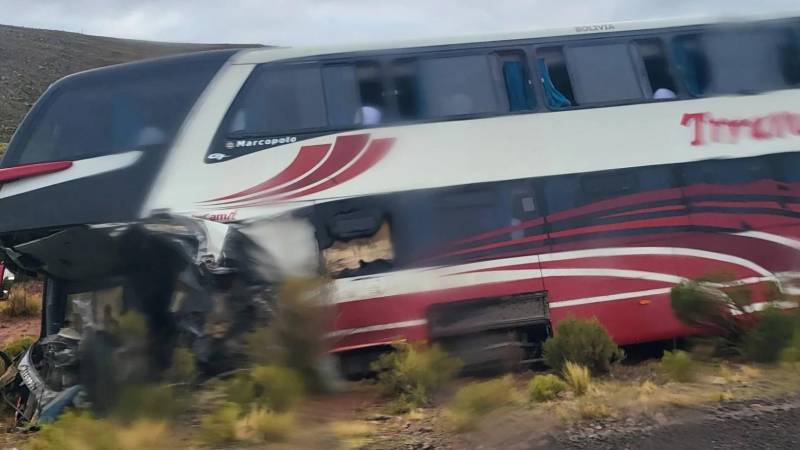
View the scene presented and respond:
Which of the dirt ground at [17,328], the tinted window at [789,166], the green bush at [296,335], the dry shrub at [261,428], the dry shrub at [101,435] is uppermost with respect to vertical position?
the tinted window at [789,166]

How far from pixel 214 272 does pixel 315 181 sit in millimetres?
1743

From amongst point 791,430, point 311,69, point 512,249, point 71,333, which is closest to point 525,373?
point 512,249

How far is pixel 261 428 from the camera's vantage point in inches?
257

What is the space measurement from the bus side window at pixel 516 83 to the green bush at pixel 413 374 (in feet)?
9.98

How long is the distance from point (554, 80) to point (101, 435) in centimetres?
639

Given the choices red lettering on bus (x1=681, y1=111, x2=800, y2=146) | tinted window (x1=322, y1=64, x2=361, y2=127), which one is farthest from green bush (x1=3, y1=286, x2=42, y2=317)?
red lettering on bus (x1=681, y1=111, x2=800, y2=146)

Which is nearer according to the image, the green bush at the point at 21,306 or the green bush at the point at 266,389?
the green bush at the point at 266,389

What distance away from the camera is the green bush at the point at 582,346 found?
8.52 m

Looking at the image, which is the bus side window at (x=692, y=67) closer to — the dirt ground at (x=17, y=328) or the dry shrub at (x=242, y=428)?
the dry shrub at (x=242, y=428)

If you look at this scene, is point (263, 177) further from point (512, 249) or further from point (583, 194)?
point (583, 194)

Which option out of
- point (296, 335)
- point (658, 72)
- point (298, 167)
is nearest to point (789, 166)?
point (658, 72)

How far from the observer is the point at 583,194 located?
970 cm

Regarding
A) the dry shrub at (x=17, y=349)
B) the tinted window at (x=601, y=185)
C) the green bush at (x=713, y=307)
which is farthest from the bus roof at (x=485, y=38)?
the dry shrub at (x=17, y=349)

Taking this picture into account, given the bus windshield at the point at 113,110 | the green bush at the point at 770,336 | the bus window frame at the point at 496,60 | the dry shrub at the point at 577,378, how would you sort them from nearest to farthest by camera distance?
the dry shrub at the point at 577,378
the green bush at the point at 770,336
the bus windshield at the point at 113,110
the bus window frame at the point at 496,60
